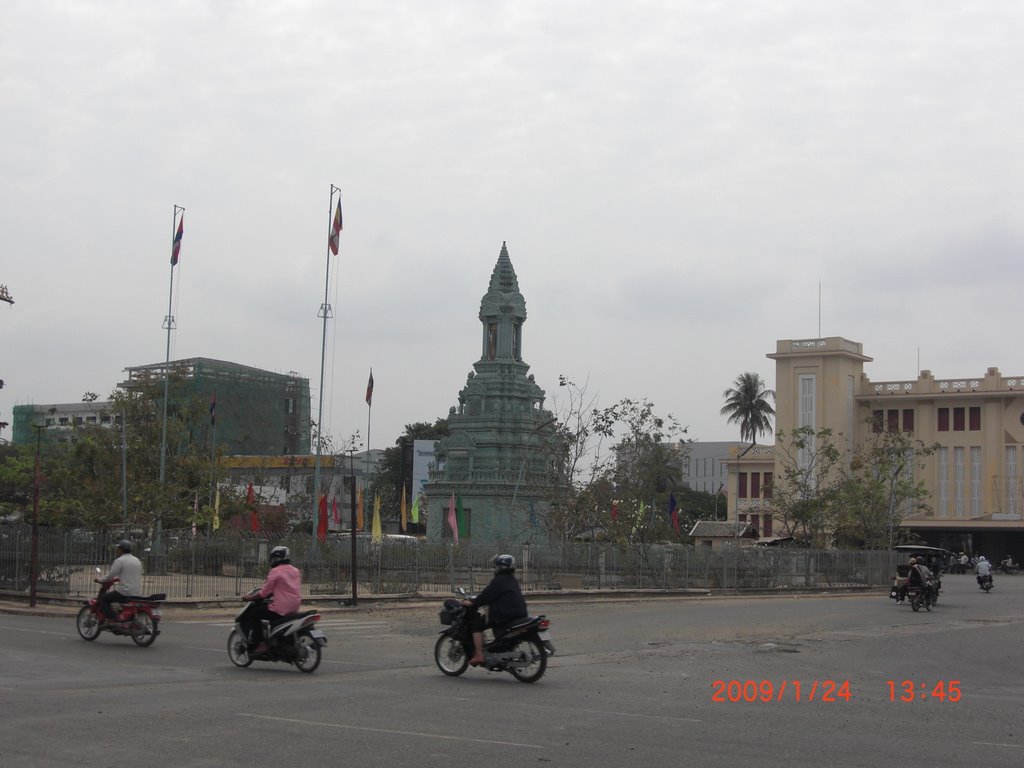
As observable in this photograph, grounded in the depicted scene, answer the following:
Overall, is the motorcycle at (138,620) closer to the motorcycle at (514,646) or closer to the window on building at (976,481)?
the motorcycle at (514,646)

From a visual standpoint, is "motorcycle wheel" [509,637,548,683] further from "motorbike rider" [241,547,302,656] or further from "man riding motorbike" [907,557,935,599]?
"man riding motorbike" [907,557,935,599]

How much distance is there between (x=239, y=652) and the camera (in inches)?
609

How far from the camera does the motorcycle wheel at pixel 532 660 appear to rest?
14320 mm

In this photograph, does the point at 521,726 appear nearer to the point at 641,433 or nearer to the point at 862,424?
the point at 641,433

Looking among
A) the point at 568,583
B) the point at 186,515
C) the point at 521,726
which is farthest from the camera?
the point at 186,515

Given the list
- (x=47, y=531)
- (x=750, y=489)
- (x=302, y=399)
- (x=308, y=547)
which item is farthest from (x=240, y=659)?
(x=302, y=399)

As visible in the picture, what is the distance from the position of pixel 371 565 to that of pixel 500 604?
19.7m

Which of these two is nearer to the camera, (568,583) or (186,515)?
(568,583)

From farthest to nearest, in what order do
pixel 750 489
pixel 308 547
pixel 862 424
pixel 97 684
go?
1. pixel 750 489
2. pixel 862 424
3. pixel 308 547
4. pixel 97 684

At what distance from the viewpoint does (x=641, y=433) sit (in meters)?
50.6

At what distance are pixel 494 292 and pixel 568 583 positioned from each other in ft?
91.6

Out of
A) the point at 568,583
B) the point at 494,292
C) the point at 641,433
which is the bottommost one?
the point at 568,583
